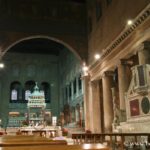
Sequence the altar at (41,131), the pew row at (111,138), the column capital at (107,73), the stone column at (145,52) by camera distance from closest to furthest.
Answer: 1. the pew row at (111,138)
2. the stone column at (145,52)
3. the altar at (41,131)
4. the column capital at (107,73)

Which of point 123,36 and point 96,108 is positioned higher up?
point 123,36

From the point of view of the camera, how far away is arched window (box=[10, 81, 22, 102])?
29.0m

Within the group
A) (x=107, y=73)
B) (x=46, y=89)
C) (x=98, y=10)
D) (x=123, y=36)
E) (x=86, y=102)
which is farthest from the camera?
(x=46, y=89)

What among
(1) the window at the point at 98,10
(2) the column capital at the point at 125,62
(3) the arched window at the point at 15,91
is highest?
(1) the window at the point at 98,10

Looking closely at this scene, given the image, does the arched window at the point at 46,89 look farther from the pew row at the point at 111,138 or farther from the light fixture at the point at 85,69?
the pew row at the point at 111,138

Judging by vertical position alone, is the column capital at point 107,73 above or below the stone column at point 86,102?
above

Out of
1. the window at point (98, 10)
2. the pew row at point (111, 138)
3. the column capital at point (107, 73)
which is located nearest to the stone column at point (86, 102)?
the column capital at point (107, 73)

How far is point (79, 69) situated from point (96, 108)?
714cm

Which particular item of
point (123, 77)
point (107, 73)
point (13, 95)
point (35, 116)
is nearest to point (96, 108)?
point (107, 73)

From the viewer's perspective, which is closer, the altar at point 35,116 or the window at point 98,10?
the altar at point 35,116

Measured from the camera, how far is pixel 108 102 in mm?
15695

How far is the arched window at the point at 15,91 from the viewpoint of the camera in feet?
95.2

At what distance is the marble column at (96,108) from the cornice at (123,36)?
87 cm

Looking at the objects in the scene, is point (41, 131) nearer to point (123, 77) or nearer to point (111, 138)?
point (123, 77)
